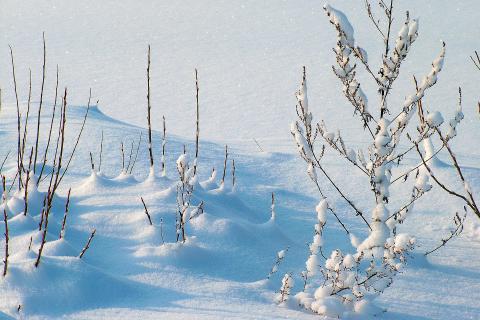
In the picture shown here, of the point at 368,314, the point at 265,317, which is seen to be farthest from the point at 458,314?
the point at 265,317

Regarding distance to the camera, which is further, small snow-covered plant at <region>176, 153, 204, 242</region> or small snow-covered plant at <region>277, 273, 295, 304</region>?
small snow-covered plant at <region>176, 153, 204, 242</region>

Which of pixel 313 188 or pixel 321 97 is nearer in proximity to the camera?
pixel 313 188

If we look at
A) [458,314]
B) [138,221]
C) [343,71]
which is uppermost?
[343,71]

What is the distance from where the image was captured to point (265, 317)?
225cm

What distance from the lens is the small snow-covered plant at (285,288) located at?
7.88 feet

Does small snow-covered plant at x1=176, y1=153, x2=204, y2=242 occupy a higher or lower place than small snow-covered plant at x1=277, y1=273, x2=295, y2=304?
higher

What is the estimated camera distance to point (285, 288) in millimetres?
2412

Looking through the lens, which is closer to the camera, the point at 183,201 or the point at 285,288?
the point at 285,288

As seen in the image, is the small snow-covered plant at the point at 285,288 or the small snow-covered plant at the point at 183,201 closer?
the small snow-covered plant at the point at 285,288

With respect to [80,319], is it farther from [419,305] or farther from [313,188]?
[313,188]

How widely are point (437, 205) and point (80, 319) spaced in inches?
121

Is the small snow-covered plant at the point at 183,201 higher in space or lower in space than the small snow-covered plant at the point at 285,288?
higher

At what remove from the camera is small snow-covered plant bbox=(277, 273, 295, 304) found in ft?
7.88

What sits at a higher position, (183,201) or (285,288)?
(183,201)
